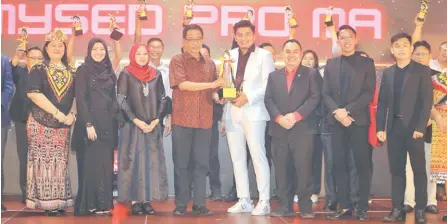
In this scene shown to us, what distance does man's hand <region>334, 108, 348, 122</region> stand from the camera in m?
4.27

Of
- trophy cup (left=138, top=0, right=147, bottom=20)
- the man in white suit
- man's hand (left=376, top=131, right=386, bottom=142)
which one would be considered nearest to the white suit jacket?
the man in white suit

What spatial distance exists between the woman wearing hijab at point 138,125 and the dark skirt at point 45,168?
1.60 feet

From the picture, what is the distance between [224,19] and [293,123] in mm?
2385

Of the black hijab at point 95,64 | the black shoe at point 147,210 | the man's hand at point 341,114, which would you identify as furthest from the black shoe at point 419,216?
the black hijab at point 95,64

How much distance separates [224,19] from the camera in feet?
21.0

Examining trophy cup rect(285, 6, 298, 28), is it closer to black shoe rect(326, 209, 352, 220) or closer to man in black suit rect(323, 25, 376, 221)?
man in black suit rect(323, 25, 376, 221)

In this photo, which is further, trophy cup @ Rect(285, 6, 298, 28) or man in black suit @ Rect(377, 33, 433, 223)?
trophy cup @ Rect(285, 6, 298, 28)

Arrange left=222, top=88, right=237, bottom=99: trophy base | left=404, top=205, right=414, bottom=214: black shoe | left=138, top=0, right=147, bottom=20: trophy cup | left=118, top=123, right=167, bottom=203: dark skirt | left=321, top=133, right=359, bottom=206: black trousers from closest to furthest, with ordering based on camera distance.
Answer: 1. left=222, top=88, right=237, bottom=99: trophy base
2. left=118, top=123, right=167, bottom=203: dark skirt
3. left=404, top=205, right=414, bottom=214: black shoe
4. left=321, top=133, right=359, bottom=206: black trousers
5. left=138, top=0, right=147, bottom=20: trophy cup

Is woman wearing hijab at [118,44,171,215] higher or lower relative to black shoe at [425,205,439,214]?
higher

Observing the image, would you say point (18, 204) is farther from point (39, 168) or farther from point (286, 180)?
point (286, 180)

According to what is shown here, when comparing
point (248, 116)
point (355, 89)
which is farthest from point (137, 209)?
point (355, 89)

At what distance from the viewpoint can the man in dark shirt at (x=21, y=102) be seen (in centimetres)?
560

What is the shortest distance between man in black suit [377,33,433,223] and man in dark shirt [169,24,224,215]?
1395mm

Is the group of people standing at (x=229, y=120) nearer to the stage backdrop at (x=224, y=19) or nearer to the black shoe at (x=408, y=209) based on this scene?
the black shoe at (x=408, y=209)
